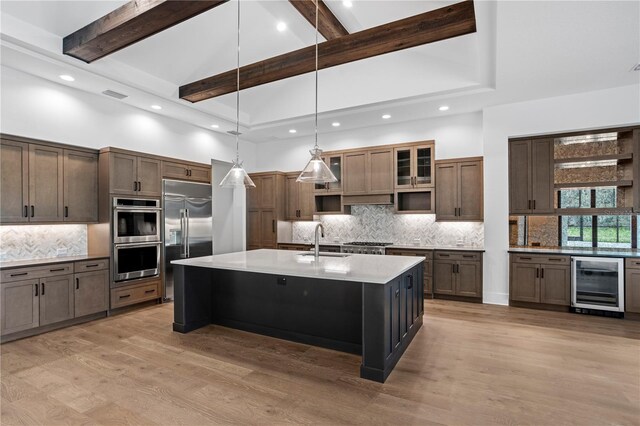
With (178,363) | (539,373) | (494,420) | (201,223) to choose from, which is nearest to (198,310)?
(178,363)

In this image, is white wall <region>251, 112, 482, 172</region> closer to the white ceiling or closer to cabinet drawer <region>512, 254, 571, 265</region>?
the white ceiling

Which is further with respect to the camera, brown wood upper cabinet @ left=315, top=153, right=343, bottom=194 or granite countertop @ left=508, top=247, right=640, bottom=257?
brown wood upper cabinet @ left=315, top=153, right=343, bottom=194

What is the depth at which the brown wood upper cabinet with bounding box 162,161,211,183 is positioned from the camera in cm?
549

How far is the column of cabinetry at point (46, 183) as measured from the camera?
3912mm

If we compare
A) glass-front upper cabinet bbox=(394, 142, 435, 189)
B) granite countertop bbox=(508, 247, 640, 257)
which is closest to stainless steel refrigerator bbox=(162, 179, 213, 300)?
glass-front upper cabinet bbox=(394, 142, 435, 189)

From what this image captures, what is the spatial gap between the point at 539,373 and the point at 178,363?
327 cm

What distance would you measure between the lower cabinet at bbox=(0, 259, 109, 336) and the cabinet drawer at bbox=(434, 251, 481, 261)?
5.07 meters

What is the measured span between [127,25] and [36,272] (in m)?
3.04

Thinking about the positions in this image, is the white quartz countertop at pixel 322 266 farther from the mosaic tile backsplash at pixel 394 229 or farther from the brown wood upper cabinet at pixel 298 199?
the brown wood upper cabinet at pixel 298 199

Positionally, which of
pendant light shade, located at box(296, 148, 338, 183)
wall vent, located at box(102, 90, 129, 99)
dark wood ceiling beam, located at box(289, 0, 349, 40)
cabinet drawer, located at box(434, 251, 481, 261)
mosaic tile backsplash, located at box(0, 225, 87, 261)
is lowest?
cabinet drawer, located at box(434, 251, 481, 261)

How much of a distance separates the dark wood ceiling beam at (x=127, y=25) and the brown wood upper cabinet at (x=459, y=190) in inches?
172

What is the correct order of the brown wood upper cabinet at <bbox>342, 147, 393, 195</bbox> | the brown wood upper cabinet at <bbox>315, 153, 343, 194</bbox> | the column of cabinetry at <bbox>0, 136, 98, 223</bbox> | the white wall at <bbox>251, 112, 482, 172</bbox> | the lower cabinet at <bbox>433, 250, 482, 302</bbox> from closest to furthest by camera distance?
the column of cabinetry at <bbox>0, 136, 98, 223</bbox> < the lower cabinet at <bbox>433, 250, 482, 302</bbox> < the white wall at <bbox>251, 112, 482, 172</bbox> < the brown wood upper cabinet at <bbox>342, 147, 393, 195</bbox> < the brown wood upper cabinet at <bbox>315, 153, 343, 194</bbox>

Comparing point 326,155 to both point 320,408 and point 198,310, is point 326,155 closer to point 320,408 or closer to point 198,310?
point 198,310

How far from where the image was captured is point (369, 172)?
632 cm
